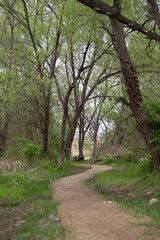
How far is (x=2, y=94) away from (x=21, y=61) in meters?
2.85

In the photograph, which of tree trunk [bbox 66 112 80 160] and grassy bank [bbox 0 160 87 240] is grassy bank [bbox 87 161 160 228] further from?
tree trunk [bbox 66 112 80 160]

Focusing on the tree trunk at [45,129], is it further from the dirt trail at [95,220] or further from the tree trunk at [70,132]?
the dirt trail at [95,220]

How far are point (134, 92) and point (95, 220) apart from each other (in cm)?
455

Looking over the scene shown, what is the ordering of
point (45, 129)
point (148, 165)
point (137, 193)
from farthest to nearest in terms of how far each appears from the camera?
point (45, 129), point (148, 165), point (137, 193)

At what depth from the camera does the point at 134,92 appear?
7.16m

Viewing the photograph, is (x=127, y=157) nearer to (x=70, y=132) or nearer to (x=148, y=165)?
(x=70, y=132)

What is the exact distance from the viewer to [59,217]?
3988mm

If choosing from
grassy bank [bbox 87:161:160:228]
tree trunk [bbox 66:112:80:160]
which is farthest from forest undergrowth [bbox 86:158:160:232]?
tree trunk [bbox 66:112:80:160]

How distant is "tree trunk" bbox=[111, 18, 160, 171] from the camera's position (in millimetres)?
6938

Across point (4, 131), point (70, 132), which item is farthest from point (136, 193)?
point (70, 132)

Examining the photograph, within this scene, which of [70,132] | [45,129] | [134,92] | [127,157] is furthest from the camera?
[127,157]

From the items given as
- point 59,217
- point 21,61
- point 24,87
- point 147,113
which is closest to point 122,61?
point 147,113

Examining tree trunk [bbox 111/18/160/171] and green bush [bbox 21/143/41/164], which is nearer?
tree trunk [bbox 111/18/160/171]

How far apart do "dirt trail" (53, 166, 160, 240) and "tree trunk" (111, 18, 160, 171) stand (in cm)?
237
